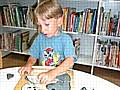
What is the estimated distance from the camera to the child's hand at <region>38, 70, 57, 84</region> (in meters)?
0.87

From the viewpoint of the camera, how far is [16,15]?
219 cm

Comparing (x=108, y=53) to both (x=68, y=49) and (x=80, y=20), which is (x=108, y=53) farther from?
(x=68, y=49)

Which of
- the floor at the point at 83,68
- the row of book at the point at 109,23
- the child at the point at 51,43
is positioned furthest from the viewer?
the floor at the point at 83,68

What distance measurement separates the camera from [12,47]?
2.33 m

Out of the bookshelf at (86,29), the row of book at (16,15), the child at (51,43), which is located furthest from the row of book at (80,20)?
the child at (51,43)

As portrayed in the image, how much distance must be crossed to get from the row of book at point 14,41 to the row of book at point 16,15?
119mm

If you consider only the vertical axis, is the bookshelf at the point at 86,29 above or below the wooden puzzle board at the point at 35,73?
above

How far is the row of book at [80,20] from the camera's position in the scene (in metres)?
1.93

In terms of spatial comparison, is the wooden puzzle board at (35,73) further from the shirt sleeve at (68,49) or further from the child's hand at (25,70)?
the shirt sleeve at (68,49)

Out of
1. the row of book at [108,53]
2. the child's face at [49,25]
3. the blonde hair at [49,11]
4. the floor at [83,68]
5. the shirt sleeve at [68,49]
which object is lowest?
the floor at [83,68]

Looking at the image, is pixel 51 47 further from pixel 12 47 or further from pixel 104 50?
pixel 12 47

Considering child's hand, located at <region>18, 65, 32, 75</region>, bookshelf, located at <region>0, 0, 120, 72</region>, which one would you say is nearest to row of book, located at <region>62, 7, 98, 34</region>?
bookshelf, located at <region>0, 0, 120, 72</region>

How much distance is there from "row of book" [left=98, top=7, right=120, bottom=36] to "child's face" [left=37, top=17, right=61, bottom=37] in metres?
0.80

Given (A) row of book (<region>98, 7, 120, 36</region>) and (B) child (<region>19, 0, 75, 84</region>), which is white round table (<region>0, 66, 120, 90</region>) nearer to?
(B) child (<region>19, 0, 75, 84</region>)
